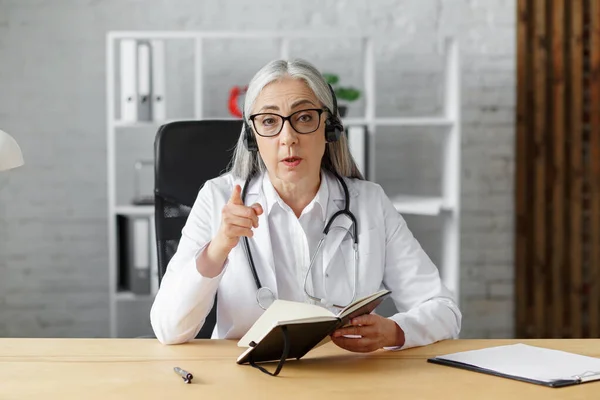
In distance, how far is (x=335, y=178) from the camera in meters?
2.17

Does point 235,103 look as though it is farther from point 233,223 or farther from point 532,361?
point 532,361

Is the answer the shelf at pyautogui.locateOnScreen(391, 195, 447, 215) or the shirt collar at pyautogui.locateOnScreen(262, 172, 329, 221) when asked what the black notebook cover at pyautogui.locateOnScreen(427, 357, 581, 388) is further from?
the shelf at pyautogui.locateOnScreen(391, 195, 447, 215)

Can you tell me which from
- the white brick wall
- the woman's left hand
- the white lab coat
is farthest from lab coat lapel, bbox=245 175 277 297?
the white brick wall

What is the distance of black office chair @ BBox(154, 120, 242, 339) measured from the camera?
2.23 meters

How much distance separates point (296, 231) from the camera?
6.72ft

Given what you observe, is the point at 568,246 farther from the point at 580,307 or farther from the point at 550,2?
the point at 550,2

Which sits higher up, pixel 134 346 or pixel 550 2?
pixel 550 2

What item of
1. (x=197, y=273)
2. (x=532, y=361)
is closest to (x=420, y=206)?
(x=197, y=273)

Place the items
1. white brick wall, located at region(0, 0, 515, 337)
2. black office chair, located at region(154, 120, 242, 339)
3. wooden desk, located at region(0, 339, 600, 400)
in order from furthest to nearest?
white brick wall, located at region(0, 0, 515, 337) → black office chair, located at region(154, 120, 242, 339) → wooden desk, located at region(0, 339, 600, 400)

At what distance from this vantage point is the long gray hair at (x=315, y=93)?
2012mm

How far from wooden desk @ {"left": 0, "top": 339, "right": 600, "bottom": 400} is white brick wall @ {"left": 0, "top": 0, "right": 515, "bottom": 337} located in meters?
2.25

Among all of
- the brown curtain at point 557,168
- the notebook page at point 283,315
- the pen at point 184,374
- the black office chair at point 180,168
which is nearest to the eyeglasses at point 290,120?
the black office chair at point 180,168

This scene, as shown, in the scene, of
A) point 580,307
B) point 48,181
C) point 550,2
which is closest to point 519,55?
point 550,2

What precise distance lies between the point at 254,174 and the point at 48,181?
2099 millimetres
